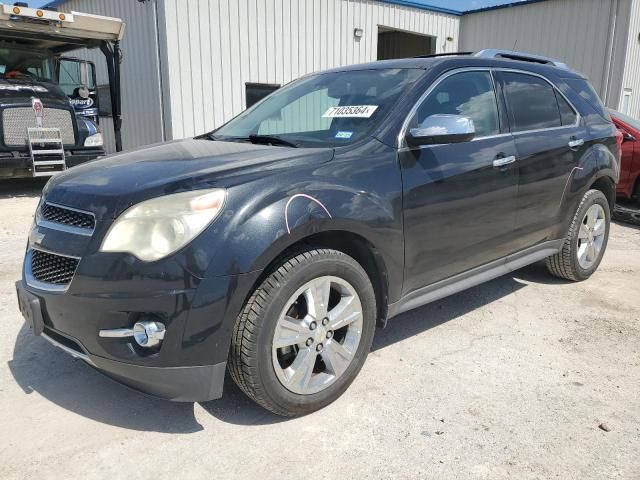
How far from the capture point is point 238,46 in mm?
10758

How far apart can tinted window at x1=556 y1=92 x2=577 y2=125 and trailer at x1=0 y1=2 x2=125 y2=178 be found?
7.19 metres

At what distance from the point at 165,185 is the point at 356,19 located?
37.9 ft

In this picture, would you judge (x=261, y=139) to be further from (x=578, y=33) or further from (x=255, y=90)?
(x=578, y=33)

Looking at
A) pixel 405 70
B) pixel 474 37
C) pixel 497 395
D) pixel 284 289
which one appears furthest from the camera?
pixel 474 37

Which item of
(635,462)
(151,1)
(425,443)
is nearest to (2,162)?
(151,1)

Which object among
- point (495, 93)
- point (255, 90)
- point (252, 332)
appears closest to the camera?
point (252, 332)

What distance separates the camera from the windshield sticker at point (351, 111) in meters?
3.12

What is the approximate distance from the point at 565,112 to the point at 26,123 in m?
7.66

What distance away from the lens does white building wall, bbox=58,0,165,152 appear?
1023 centimetres

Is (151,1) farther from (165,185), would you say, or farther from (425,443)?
(425,443)

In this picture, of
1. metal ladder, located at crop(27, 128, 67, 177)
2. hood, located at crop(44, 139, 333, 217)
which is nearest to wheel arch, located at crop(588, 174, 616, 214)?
hood, located at crop(44, 139, 333, 217)

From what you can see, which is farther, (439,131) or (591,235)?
(591,235)

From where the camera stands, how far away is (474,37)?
631 inches

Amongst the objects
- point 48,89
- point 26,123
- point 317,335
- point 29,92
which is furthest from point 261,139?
point 48,89
